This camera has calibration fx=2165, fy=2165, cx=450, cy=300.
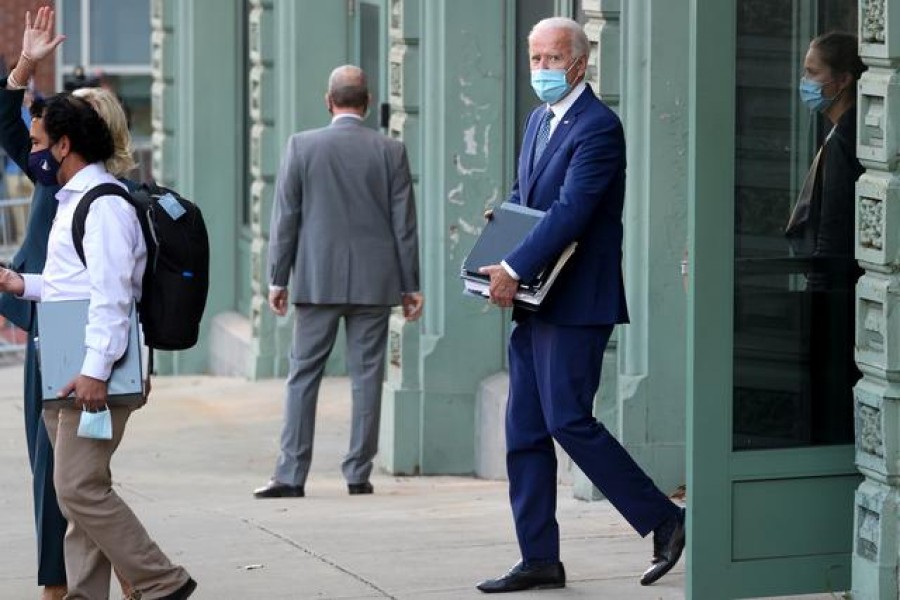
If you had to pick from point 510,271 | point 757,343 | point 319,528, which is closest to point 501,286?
point 510,271

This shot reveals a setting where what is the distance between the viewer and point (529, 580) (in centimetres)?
727

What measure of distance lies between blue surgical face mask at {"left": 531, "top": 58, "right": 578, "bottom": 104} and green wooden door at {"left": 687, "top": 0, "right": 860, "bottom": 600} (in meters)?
0.86

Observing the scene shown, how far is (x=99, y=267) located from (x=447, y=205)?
475cm

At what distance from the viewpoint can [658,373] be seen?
29.9ft

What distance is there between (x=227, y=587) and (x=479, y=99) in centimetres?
402

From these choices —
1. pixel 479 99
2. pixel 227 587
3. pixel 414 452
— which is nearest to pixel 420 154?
pixel 479 99

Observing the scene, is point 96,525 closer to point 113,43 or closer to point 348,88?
point 348,88

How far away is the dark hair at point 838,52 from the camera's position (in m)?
6.55

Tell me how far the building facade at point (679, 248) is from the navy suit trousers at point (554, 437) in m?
0.22

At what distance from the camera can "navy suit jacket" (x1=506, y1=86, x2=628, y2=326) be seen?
6918 millimetres

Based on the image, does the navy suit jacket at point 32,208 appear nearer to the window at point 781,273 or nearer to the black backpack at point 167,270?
the black backpack at point 167,270

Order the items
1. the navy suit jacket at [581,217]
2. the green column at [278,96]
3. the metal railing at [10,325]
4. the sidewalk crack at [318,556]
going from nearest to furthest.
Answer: the navy suit jacket at [581,217] → the sidewalk crack at [318,556] → the green column at [278,96] → the metal railing at [10,325]

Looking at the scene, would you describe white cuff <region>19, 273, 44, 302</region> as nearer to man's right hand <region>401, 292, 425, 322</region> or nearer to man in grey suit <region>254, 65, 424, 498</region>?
man in grey suit <region>254, 65, 424, 498</region>

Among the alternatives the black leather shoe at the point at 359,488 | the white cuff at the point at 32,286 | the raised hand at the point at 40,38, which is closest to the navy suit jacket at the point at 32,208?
the raised hand at the point at 40,38
